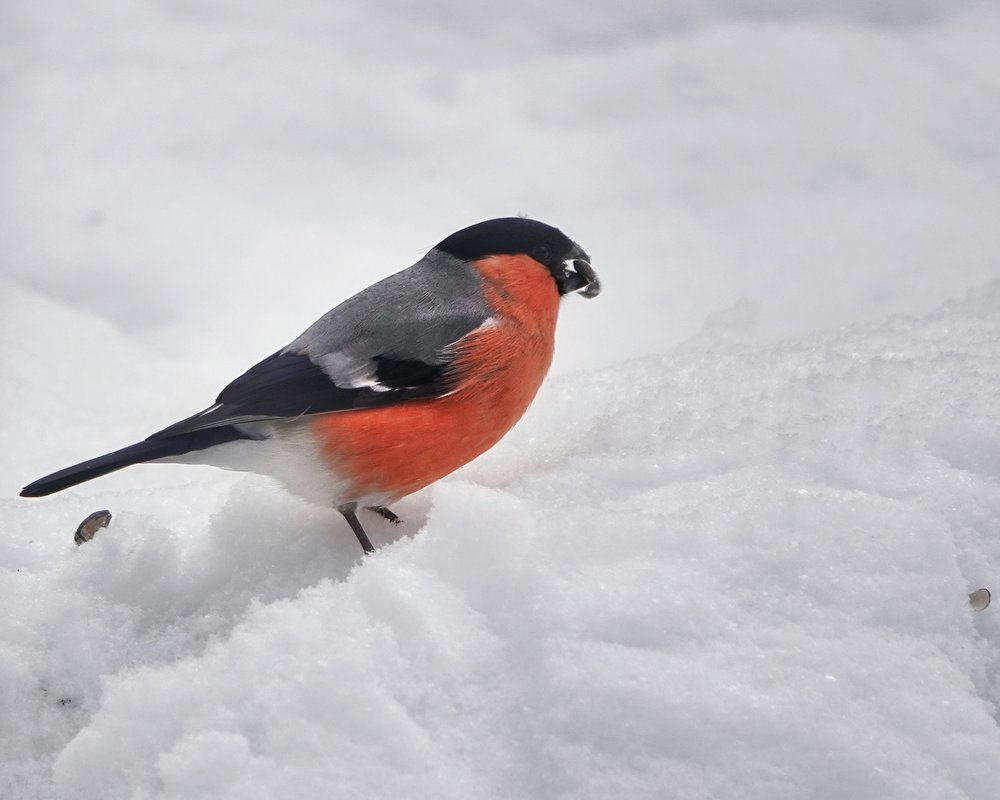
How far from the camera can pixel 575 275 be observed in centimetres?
295

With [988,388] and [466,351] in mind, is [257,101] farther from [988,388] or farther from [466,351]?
[988,388]

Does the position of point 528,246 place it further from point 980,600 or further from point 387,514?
point 980,600

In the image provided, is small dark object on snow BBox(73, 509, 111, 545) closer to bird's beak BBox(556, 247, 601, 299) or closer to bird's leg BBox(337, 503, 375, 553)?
bird's leg BBox(337, 503, 375, 553)

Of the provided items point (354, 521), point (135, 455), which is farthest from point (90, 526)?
point (354, 521)

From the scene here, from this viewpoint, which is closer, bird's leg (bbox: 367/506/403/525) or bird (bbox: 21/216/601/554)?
bird (bbox: 21/216/601/554)

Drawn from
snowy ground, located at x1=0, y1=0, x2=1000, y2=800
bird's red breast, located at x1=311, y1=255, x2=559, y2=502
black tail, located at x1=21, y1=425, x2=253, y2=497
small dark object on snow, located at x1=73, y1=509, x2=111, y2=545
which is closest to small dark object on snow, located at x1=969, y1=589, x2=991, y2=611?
snowy ground, located at x1=0, y1=0, x2=1000, y2=800

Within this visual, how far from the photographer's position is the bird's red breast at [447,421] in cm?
254

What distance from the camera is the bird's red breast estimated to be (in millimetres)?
2543

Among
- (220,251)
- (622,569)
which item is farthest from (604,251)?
(622,569)

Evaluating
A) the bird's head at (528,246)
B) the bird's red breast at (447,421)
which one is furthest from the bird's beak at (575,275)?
the bird's red breast at (447,421)

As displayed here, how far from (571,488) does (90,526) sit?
1141mm

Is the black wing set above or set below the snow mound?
above

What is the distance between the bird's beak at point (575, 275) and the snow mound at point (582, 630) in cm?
51

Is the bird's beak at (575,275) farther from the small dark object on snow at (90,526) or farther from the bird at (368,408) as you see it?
the small dark object on snow at (90,526)
